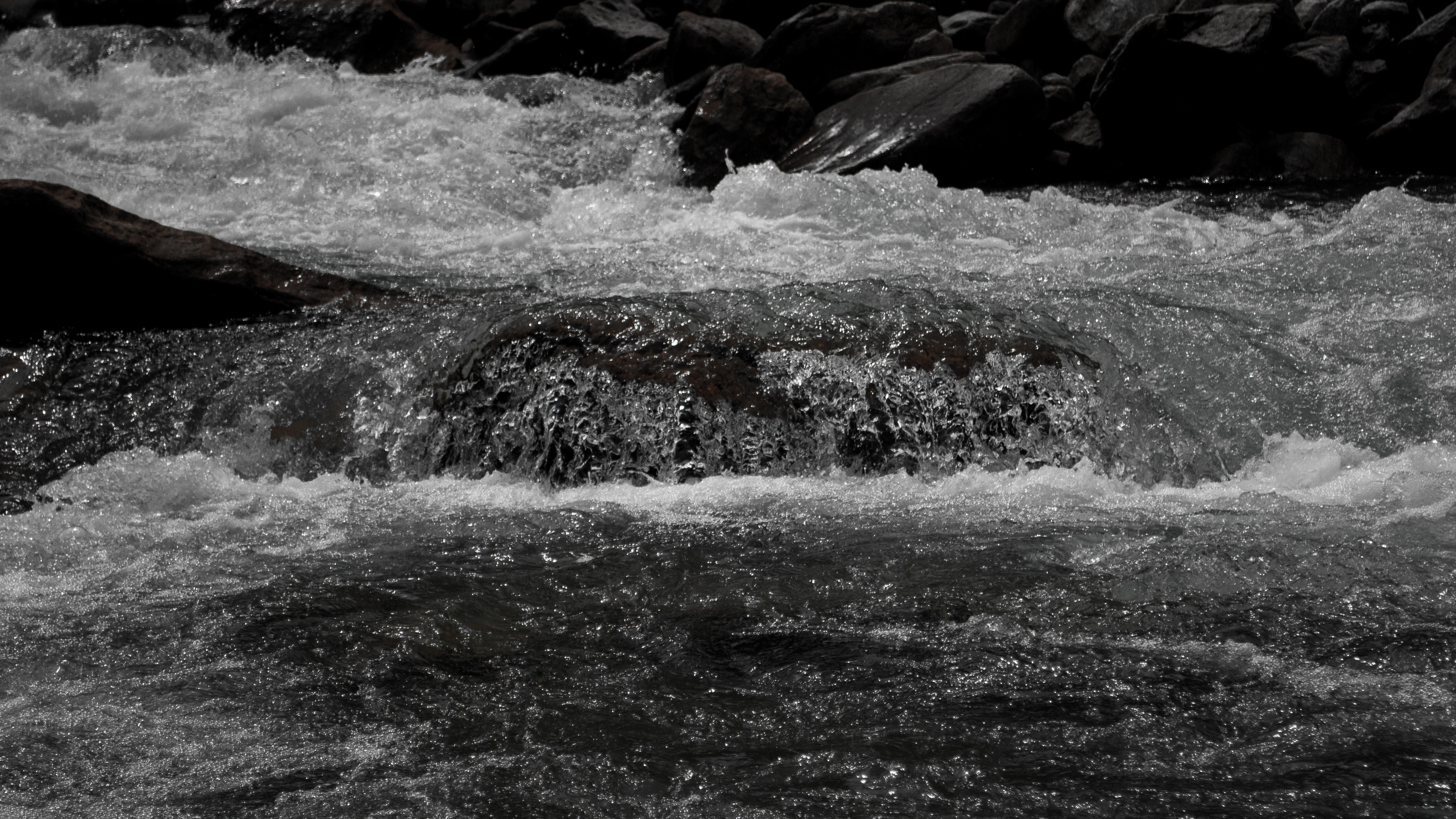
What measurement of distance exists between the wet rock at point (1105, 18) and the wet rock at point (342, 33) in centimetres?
680

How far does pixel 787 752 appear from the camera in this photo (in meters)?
2.30

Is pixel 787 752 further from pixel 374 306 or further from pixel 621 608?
pixel 374 306

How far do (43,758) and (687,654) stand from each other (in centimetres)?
133

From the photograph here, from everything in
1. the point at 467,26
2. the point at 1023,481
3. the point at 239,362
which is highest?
the point at 467,26

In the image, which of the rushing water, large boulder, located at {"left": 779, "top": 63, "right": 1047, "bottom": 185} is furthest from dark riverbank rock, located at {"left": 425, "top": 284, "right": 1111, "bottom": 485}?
large boulder, located at {"left": 779, "top": 63, "right": 1047, "bottom": 185}

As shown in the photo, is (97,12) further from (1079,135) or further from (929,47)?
(1079,135)

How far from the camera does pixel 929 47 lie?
1100cm

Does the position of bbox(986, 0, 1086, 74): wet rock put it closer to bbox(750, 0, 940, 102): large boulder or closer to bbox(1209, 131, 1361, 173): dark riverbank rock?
bbox(750, 0, 940, 102): large boulder

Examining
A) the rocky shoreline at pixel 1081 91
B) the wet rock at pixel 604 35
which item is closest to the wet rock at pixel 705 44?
the rocky shoreline at pixel 1081 91

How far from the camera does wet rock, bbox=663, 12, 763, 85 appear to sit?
452 inches

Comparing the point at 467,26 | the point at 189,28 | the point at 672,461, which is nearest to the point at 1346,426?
the point at 672,461

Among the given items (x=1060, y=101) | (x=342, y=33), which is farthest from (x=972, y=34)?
(x=342, y=33)

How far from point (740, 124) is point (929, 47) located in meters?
2.36

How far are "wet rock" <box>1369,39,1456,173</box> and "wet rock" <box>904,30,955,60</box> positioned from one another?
3.69 metres
